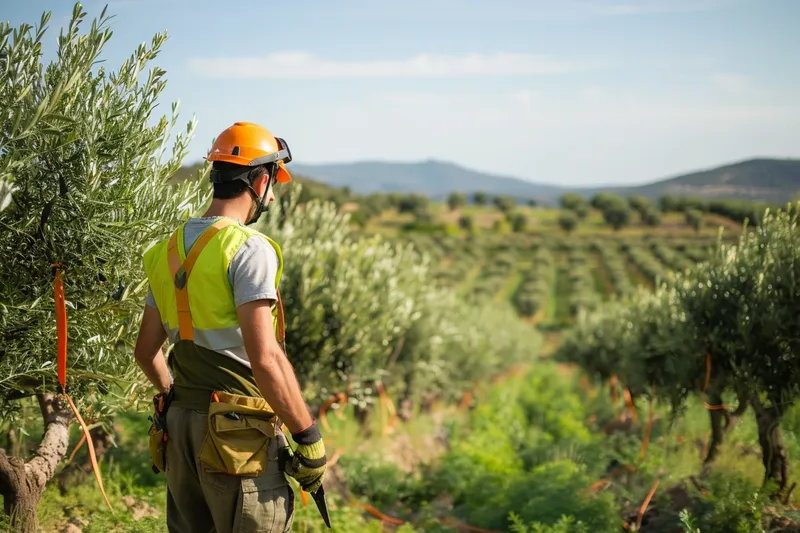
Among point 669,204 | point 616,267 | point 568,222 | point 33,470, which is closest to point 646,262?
point 616,267

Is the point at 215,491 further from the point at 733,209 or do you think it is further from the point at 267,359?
the point at 733,209

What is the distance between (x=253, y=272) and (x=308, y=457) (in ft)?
3.67

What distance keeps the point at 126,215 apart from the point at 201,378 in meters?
2.48

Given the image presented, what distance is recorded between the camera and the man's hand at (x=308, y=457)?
12.3 feet

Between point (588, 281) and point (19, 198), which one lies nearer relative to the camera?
point (19, 198)

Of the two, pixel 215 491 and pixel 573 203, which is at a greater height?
pixel 573 203

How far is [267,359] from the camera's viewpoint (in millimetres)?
3523

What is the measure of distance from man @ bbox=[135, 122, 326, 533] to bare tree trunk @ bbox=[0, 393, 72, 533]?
7.77 ft

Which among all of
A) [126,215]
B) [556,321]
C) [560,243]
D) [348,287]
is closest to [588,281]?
[556,321]

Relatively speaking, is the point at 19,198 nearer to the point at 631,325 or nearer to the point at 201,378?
the point at 201,378

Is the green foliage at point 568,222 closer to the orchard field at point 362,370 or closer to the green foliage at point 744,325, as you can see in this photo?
the orchard field at point 362,370

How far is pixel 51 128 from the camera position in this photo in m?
4.75

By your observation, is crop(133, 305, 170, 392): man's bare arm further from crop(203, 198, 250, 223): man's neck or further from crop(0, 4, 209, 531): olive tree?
crop(0, 4, 209, 531): olive tree

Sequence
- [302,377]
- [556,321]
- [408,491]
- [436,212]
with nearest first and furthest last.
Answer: [408,491] < [302,377] < [556,321] < [436,212]
